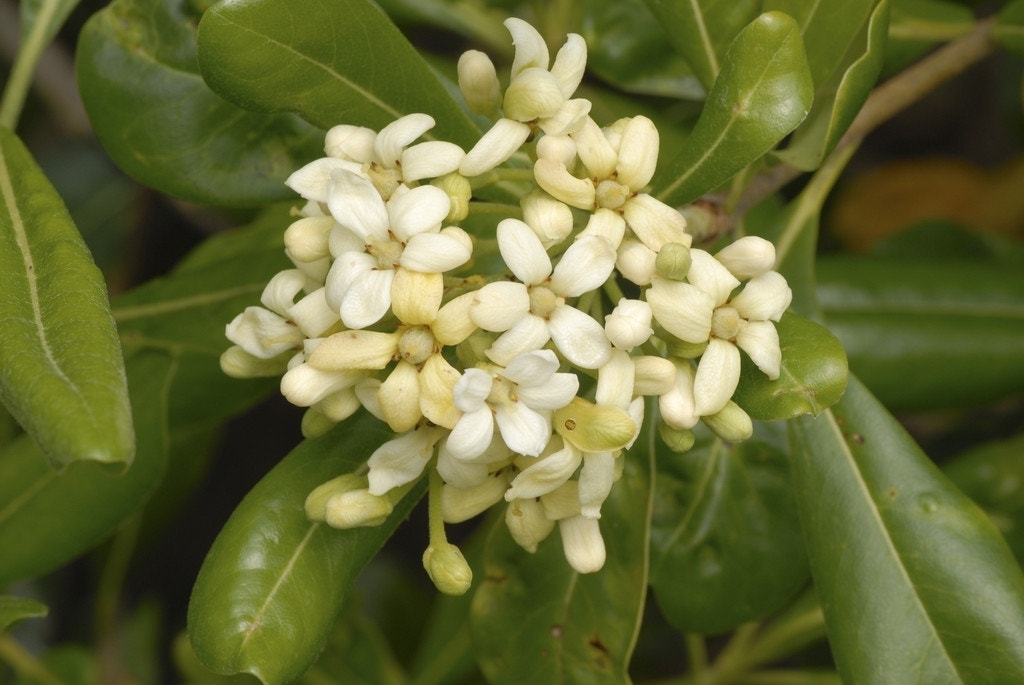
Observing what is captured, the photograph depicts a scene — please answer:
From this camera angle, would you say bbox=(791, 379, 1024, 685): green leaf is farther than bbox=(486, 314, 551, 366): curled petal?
Yes

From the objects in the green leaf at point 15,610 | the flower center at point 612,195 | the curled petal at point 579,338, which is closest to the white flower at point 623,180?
the flower center at point 612,195

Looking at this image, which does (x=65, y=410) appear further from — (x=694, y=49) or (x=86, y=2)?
(x=86, y=2)

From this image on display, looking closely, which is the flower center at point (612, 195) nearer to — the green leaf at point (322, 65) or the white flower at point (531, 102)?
the white flower at point (531, 102)

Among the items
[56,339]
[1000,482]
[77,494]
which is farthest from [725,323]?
[1000,482]

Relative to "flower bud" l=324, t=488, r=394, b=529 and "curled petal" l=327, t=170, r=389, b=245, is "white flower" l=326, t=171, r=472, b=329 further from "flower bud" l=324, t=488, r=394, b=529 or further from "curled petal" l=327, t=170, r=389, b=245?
"flower bud" l=324, t=488, r=394, b=529

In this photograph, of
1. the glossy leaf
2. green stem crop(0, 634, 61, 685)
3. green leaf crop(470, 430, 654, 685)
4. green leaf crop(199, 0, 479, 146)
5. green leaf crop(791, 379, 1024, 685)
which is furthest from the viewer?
green stem crop(0, 634, 61, 685)

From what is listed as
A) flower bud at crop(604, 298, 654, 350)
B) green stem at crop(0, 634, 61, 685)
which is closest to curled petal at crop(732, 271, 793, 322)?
flower bud at crop(604, 298, 654, 350)

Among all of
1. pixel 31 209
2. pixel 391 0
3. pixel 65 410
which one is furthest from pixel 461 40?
pixel 65 410
